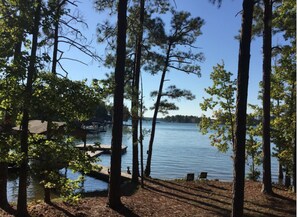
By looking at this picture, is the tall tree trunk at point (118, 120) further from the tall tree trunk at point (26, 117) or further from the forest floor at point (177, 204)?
the tall tree trunk at point (26, 117)

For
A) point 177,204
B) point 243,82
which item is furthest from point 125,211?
point 243,82

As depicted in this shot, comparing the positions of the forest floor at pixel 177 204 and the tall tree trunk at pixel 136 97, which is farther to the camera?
the tall tree trunk at pixel 136 97

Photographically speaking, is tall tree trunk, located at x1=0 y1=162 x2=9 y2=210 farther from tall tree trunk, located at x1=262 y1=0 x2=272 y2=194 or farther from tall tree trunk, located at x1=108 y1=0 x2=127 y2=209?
tall tree trunk, located at x1=262 y1=0 x2=272 y2=194

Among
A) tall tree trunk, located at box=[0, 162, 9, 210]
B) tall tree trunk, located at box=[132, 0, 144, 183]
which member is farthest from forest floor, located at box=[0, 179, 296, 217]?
tall tree trunk, located at box=[132, 0, 144, 183]

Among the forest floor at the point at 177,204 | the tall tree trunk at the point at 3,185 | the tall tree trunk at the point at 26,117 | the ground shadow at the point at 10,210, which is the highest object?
the tall tree trunk at the point at 26,117

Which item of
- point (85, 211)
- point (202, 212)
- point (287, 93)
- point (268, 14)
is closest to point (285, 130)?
point (287, 93)

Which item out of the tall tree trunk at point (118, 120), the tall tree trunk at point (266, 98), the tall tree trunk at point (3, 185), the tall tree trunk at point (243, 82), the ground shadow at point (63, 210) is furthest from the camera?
the tall tree trunk at point (266, 98)

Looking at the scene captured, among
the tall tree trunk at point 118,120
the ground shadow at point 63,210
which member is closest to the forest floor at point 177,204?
the ground shadow at point 63,210

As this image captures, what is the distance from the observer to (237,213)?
812 centimetres

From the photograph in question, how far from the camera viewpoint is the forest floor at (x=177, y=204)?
968cm

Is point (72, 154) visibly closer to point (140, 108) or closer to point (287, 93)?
point (140, 108)

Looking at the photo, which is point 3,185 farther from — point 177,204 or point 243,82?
Answer: point 243,82

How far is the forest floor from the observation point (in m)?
9.68

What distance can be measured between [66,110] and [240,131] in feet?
13.0
